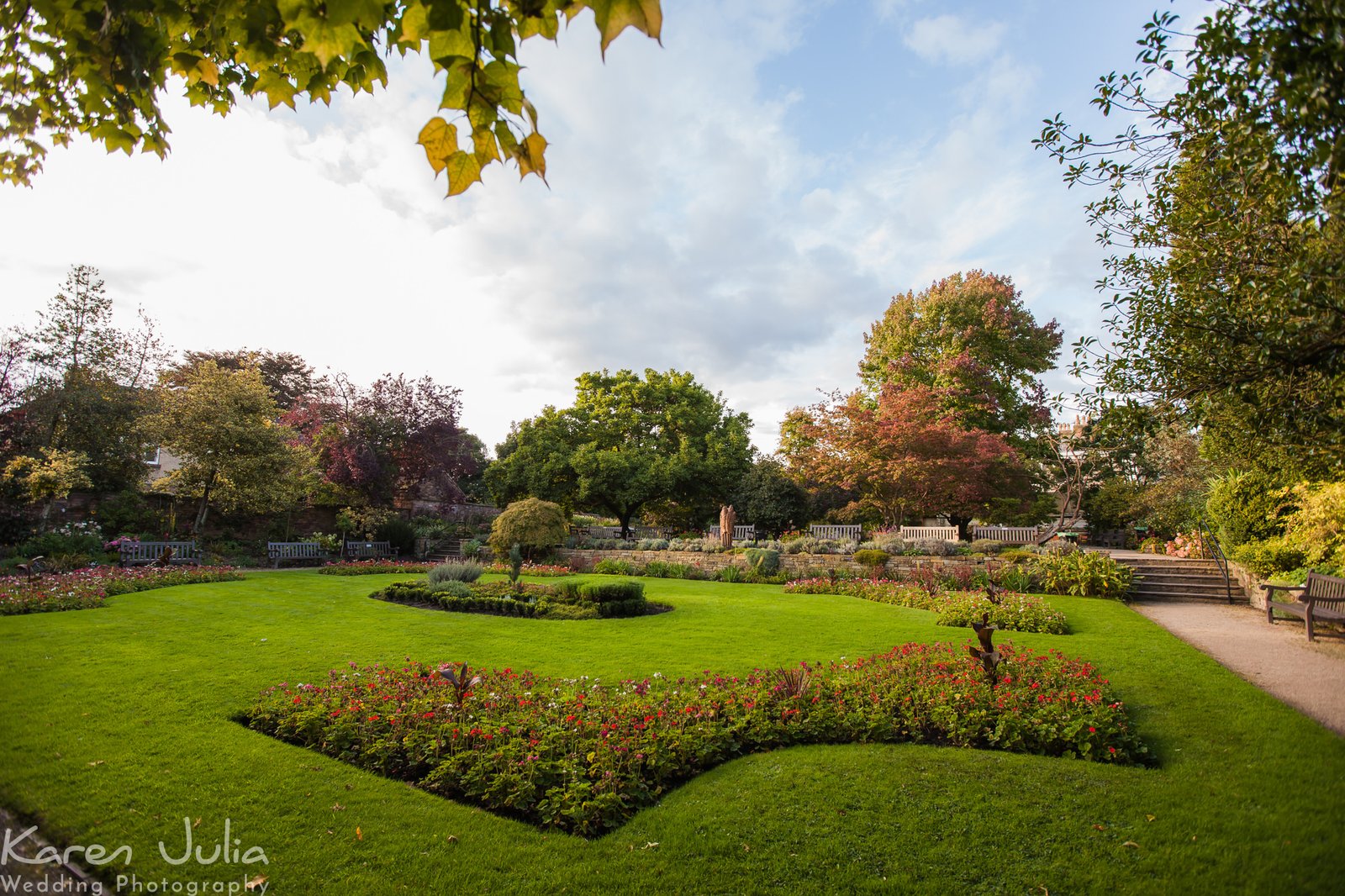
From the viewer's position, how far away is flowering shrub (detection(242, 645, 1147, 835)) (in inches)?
148

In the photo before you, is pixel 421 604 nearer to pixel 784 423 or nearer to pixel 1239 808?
pixel 1239 808

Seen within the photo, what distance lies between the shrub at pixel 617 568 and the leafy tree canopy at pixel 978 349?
13839 mm

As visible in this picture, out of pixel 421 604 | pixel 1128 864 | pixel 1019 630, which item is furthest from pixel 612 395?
pixel 1128 864

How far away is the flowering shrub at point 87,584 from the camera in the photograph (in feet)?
30.7

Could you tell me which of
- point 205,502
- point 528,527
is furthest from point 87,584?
point 528,527

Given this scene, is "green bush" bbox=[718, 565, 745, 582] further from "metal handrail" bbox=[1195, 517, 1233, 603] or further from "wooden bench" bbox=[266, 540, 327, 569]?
"wooden bench" bbox=[266, 540, 327, 569]

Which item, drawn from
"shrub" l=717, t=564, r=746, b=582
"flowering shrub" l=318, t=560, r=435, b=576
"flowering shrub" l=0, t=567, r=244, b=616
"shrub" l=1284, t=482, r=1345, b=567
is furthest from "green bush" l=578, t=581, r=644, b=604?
→ "shrub" l=1284, t=482, r=1345, b=567

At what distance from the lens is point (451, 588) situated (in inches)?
451

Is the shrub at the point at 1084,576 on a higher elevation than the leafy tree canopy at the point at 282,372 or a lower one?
lower

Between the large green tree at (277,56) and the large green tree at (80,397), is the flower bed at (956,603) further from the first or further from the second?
the large green tree at (80,397)

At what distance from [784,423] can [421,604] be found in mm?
18184

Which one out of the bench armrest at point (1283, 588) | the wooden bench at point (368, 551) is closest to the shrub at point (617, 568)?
the wooden bench at point (368, 551)

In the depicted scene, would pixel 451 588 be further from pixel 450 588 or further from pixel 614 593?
pixel 614 593

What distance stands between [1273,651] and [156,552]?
22.8 m
